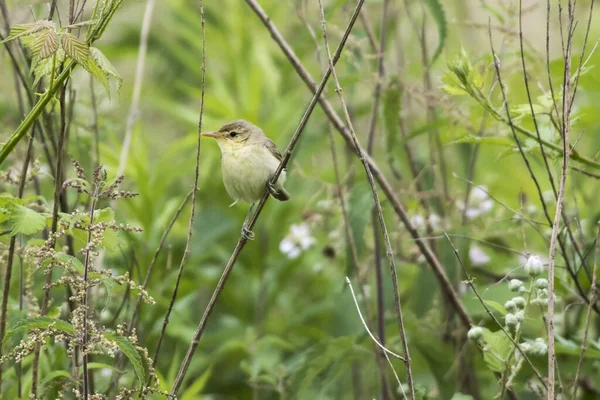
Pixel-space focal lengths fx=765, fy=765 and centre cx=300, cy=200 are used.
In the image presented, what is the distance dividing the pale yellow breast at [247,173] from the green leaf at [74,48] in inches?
57.8

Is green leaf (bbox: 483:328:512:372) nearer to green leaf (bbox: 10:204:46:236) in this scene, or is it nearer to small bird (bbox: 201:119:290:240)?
small bird (bbox: 201:119:290:240)

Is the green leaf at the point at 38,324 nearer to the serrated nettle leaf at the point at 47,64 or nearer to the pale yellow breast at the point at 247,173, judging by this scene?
the serrated nettle leaf at the point at 47,64

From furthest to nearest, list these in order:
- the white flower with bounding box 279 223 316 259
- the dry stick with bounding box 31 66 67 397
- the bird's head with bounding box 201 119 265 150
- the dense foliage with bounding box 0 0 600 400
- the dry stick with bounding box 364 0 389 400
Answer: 1. the white flower with bounding box 279 223 316 259
2. the bird's head with bounding box 201 119 265 150
3. the dry stick with bounding box 364 0 389 400
4. the dense foliage with bounding box 0 0 600 400
5. the dry stick with bounding box 31 66 67 397

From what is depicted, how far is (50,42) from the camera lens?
63.8 inches

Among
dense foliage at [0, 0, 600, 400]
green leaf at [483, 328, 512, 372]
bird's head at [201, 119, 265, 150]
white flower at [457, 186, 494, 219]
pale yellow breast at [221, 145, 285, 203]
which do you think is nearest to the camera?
dense foliage at [0, 0, 600, 400]

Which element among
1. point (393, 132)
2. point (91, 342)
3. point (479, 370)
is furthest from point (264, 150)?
point (91, 342)

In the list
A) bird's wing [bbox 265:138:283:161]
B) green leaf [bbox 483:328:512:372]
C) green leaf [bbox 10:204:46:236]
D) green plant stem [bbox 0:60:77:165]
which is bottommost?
green leaf [bbox 483:328:512:372]

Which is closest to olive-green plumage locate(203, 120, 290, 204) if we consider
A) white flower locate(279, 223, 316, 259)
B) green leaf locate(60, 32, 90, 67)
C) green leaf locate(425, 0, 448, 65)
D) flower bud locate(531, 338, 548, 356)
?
white flower locate(279, 223, 316, 259)

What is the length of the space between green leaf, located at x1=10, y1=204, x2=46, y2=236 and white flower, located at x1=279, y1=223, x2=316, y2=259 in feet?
6.59

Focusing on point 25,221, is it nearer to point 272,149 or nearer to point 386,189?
point 386,189

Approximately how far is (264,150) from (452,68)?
4.34 ft

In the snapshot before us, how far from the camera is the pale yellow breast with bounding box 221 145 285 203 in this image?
10.2 feet

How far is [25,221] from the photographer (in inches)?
68.9

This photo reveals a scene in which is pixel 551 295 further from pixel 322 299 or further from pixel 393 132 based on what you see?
pixel 322 299
